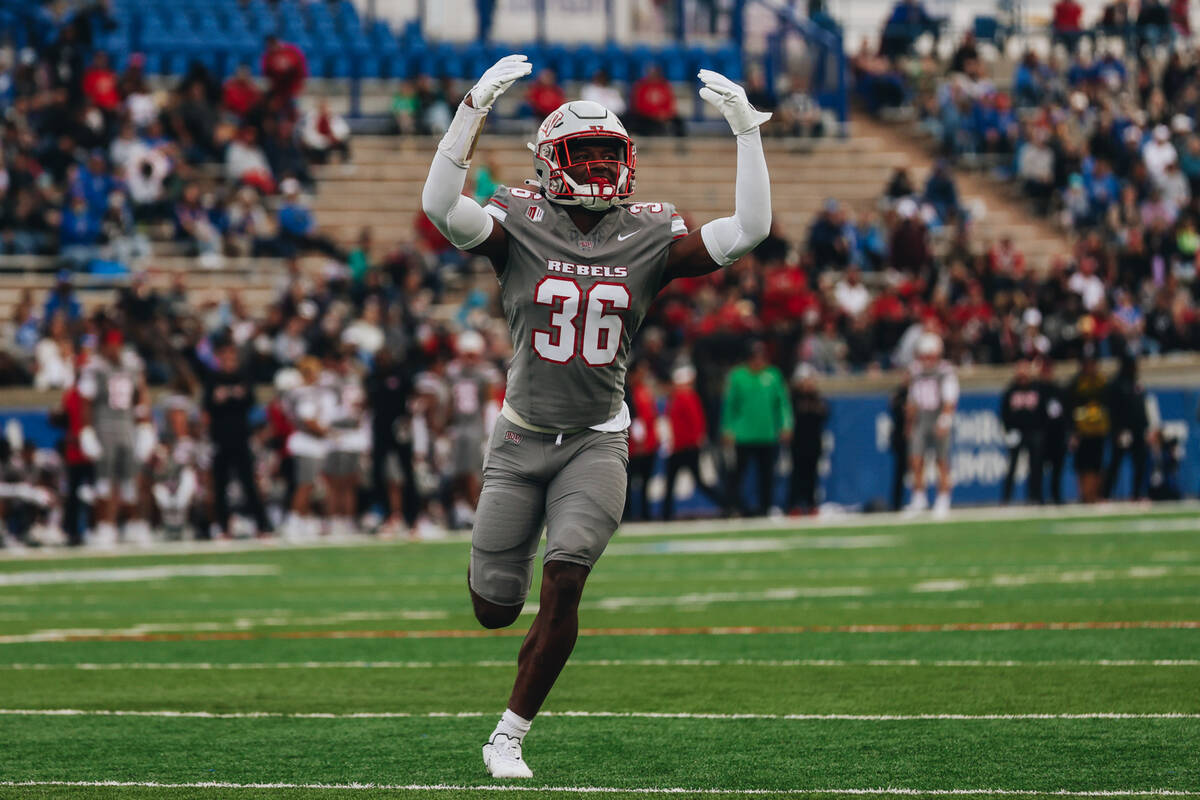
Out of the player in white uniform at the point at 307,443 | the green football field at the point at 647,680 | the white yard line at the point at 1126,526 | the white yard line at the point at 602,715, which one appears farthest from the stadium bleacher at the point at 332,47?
the white yard line at the point at 602,715

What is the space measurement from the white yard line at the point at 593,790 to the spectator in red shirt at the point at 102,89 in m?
18.9

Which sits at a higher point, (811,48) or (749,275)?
(811,48)

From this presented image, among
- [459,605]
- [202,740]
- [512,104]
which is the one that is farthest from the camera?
[512,104]

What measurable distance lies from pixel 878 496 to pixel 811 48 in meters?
10.5

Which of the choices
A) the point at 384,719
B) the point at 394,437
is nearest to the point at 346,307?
the point at 394,437

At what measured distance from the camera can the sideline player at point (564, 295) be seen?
6141mm

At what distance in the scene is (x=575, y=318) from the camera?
20.3 feet

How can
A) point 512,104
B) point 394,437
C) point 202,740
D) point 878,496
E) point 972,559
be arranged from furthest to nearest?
point 512,104 → point 878,496 → point 394,437 → point 972,559 → point 202,740

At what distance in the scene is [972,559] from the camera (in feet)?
47.2

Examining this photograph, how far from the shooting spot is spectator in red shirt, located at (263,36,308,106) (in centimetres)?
2542

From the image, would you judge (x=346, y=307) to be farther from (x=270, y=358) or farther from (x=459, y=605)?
(x=459, y=605)

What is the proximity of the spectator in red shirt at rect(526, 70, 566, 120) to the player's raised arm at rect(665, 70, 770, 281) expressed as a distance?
809 inches

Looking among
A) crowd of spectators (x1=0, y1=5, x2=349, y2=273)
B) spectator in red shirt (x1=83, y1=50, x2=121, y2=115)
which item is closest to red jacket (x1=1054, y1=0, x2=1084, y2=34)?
crowd of spectators (x1=0, y1=5, x2=349, y2=273)

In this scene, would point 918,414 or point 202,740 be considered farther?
point 918,414
